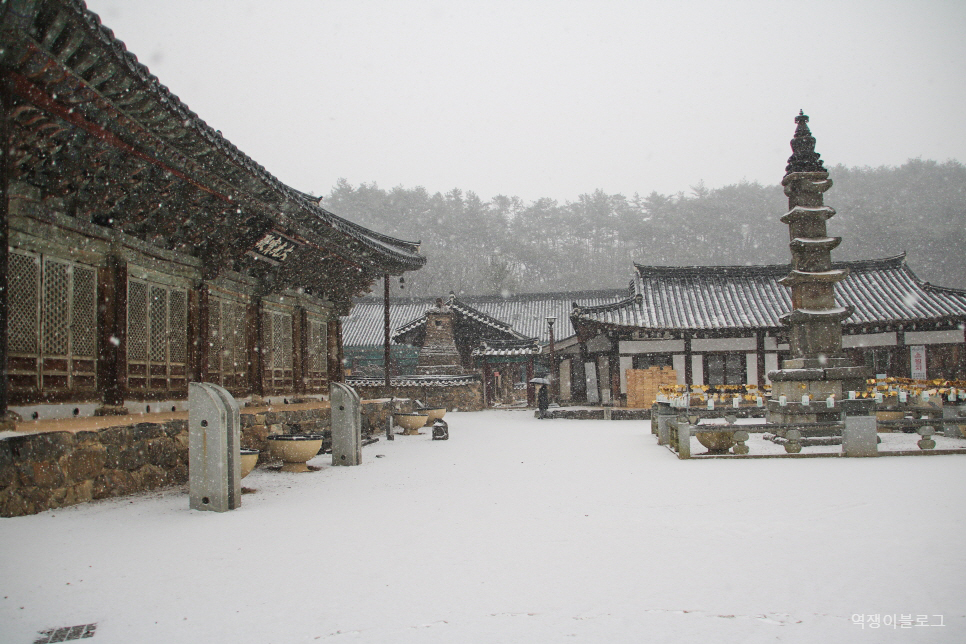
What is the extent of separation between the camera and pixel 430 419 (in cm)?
1858

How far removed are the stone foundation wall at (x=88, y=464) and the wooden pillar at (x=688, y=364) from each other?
18505 millimetres

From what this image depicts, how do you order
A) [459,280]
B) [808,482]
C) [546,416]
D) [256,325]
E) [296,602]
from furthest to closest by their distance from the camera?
[459,280]
[546,416]
[256,325]
[808,482]
[296,602]

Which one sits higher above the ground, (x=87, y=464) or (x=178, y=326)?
(x=178, y=326)

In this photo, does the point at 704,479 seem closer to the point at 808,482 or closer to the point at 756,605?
the point at 808,482

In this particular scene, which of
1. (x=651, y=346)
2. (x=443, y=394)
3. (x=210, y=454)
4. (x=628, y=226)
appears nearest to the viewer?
(x=210, y=454)

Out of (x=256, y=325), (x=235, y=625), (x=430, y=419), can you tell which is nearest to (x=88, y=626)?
(x=235, y=625)

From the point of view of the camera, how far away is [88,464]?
644 cm

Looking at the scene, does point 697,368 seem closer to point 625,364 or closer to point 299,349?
point 625,364

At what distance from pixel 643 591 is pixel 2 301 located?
241 inches

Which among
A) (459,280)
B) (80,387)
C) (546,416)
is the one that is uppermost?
(459,280)

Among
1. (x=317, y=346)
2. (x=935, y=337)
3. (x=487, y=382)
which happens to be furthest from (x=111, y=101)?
(x=487, y=382)

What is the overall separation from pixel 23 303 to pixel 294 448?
12.6 feet

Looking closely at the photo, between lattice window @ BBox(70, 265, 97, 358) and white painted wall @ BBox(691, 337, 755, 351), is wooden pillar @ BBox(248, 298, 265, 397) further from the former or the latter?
white painted wall @ BBox(691, 337, 755, 351)

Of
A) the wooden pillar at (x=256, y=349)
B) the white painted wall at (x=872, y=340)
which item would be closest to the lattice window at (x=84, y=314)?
the wooden pillar at (x=256, y=349)
